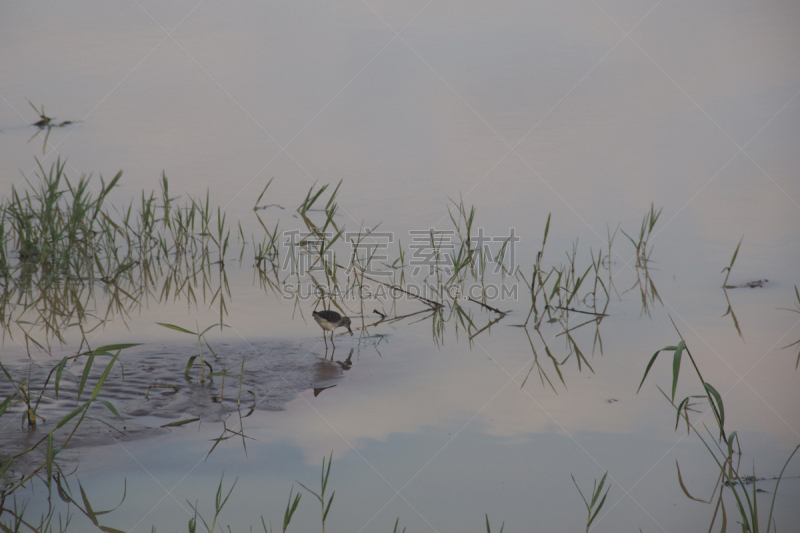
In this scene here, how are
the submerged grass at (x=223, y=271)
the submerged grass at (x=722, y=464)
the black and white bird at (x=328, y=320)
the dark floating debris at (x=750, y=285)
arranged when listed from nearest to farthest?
the submerged grass at (x=722, y=464), the black and white bird at (x=328, y=320), the submerged grass at (x=223, y=271), the dark floating debris at (x=750, y=285)

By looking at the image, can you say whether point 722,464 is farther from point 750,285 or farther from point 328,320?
point 750,285

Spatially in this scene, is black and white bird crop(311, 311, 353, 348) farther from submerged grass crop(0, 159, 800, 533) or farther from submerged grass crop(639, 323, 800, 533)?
submerged grass crop(639, 323, 800, 533)

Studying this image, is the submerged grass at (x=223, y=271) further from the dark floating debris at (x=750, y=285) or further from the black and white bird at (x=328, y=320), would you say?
the dark floating debris at (x=750, y=285)

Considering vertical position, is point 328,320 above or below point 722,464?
above

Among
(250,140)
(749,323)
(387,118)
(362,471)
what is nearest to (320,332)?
(362,471)

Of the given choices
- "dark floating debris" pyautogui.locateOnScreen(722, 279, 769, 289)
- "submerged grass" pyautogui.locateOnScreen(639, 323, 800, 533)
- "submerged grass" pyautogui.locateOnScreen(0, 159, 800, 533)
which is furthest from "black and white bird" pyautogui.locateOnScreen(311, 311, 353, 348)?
"dark floating debris" pyautogui.locateOnScreen(722, 279, 769, 289)

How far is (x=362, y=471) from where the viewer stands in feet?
10.4

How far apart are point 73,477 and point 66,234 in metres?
4.22

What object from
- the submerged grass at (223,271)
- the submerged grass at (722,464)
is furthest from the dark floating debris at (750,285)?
the submerged grass at (722,464)

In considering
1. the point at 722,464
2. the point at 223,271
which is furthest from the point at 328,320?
the point at 722,464

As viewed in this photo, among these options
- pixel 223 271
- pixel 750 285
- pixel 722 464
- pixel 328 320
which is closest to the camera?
pixel 722 464

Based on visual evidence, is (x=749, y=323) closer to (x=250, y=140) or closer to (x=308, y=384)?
(x=308, y=384)

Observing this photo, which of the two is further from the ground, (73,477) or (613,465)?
(613,465)

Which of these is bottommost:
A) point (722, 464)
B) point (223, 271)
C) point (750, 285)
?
point (722, 464)
